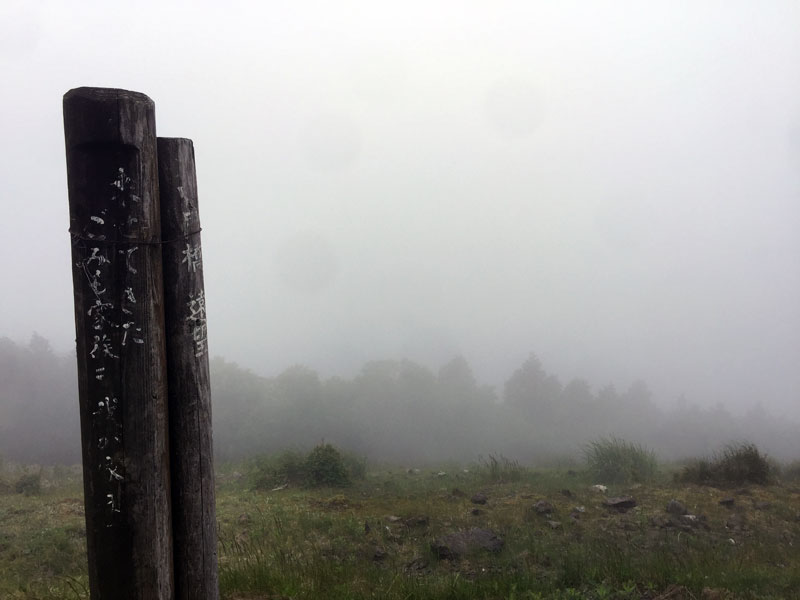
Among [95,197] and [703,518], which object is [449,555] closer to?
[703,518]

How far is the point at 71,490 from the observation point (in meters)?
11.9

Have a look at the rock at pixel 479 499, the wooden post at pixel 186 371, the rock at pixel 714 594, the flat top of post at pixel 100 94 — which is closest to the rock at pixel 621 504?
the rock at pixel 479 499

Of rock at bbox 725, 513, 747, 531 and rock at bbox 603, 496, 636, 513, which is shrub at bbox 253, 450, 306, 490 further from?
rock at bbox 725, 513, 747, 531

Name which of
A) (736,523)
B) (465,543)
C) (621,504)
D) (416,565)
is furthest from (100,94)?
(736,523)

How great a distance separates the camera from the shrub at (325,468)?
1188cm

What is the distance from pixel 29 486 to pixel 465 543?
32.3 feet

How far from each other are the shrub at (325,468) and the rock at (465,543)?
203 inches

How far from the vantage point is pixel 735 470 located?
11125 millimetres

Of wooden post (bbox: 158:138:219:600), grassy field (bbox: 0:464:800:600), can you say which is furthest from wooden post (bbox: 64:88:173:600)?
grassy field (bbox: 0:464:800:600)

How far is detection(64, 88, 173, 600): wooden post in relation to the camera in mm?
2254

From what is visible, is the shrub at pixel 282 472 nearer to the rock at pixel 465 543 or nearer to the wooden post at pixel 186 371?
the rock at pixel 465 543

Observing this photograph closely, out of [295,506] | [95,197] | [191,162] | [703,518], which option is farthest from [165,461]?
[703,518]

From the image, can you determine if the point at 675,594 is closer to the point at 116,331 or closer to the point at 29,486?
the point at 116,331

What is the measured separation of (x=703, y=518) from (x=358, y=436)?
21.4 m
